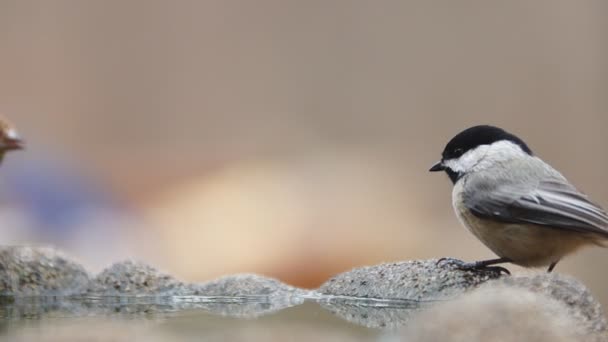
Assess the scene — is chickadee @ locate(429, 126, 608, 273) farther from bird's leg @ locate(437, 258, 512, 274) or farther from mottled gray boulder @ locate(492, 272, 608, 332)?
mottled gray boulder @ locate(492, 272, 608, 332)

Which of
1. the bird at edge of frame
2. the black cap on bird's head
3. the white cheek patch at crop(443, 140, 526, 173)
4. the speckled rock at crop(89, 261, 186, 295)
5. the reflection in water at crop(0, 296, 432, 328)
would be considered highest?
the bird at edge of frame

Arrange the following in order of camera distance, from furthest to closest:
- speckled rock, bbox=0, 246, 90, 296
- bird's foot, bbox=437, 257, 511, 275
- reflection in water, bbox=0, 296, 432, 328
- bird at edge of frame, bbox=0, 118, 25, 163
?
bird at edge of frame, bbox=0, 118, 25, 163 → speckled rock, bbox=0, 246, 90, 296 → bird's foot, bbox=437, 257, 511, 275 → reflection in water, bbox=0, 296, 432, 328

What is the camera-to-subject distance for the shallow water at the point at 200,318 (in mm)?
1353

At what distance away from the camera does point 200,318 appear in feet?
5.41

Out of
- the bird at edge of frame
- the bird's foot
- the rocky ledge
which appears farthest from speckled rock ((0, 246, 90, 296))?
the bird's foot

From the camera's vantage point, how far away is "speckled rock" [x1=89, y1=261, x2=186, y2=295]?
80.7 inches

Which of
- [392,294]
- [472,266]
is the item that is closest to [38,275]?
[392,294]

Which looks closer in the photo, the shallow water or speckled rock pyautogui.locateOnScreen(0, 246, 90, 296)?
the shallow water

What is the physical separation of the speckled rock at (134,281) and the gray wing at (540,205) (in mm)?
672

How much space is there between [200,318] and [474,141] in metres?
0.82

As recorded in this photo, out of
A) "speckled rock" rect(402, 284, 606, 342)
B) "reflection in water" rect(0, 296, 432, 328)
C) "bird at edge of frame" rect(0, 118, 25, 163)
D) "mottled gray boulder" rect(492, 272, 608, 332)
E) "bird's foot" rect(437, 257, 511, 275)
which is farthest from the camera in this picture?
"bird at edge of frame" rect(0, 118, 25, 163)

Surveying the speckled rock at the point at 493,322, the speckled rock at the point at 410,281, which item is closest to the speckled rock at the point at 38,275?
the speckled rock at the point at 410,281

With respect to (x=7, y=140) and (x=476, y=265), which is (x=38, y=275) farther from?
(x=476, y=265)

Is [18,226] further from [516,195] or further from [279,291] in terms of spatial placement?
[516,195]
